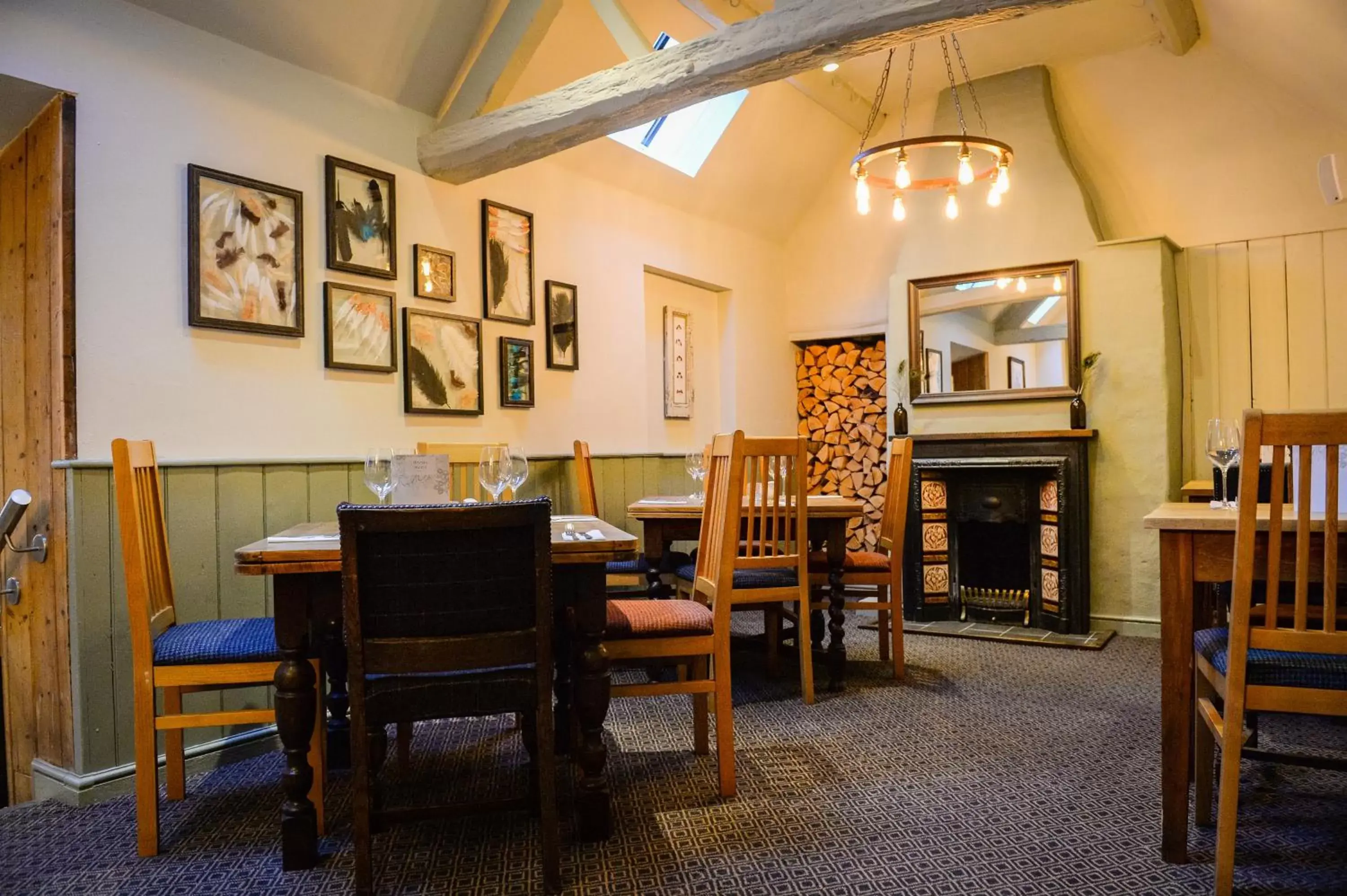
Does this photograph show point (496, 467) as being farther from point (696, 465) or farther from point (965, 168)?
point (965, 168)

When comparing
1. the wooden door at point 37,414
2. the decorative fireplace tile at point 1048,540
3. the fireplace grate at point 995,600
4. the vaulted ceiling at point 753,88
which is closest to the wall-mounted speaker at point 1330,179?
the vaulted ceiling at point 753,88

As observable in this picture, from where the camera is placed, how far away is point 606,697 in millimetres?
1856

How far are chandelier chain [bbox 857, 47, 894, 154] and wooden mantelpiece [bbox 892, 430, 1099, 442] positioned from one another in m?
1.86

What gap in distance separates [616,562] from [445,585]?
1.73 meters

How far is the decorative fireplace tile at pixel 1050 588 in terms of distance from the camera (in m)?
4.44

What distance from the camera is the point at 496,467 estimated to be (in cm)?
225

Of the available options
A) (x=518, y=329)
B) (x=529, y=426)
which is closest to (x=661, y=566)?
(x=529, y=426)

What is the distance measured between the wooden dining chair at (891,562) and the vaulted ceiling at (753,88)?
218 cm

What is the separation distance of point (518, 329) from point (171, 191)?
166 centimetres

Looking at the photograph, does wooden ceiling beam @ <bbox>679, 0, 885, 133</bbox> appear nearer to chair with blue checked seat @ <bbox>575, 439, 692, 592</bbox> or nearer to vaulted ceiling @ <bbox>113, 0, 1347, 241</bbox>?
vaulted ceiling @ <bbox>113, 0, 1347, 241</bbox>

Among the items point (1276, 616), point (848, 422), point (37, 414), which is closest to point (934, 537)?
point (848, 422)

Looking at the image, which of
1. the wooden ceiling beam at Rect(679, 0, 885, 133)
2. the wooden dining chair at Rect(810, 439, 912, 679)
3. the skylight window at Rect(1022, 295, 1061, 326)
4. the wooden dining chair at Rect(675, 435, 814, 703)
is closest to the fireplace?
the skylight window at Rect(1022, 295, 1061, 326)

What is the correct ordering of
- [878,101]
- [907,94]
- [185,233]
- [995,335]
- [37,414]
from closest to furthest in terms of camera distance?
[37,414] < [185,233] < [995,335] < [907,94] < [878,101]

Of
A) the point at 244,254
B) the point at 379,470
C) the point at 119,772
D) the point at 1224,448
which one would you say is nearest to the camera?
the point at 1224,448
